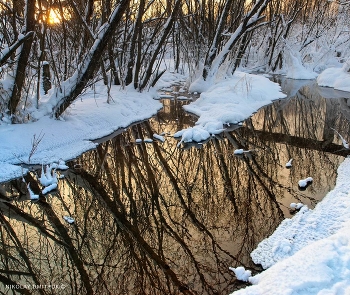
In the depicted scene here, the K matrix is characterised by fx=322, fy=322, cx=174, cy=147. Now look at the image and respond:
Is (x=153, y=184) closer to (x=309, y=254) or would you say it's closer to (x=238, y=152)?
(x=238, y=152)

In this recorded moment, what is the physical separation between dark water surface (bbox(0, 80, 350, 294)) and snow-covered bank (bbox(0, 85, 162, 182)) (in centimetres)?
39

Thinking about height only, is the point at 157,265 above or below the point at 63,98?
below

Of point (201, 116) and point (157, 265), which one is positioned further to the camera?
point (201, 116)

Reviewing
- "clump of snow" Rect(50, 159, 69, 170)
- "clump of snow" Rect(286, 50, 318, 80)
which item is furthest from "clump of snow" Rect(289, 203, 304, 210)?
"clump of snow" Rect(286, 50, 318, 80)

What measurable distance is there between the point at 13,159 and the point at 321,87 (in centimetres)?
1396

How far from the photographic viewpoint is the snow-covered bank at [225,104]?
25.4ft

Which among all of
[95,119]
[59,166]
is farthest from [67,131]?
[59,166]

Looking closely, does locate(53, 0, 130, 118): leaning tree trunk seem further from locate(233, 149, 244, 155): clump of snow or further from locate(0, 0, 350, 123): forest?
locate(233, 149, 244, 155): clump of snow

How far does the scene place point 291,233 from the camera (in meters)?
3.79

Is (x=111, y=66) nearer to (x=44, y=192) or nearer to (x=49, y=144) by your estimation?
(x=49, y=144)

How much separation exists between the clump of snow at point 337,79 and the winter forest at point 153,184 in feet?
12.7

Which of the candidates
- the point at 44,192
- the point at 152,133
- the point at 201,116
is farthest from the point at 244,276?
the point at 201,116

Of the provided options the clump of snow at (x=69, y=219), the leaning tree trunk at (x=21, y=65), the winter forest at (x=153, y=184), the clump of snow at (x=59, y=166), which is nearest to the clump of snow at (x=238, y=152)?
the winter forest at (x=153, y=184)

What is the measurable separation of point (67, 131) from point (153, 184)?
2537 mm
